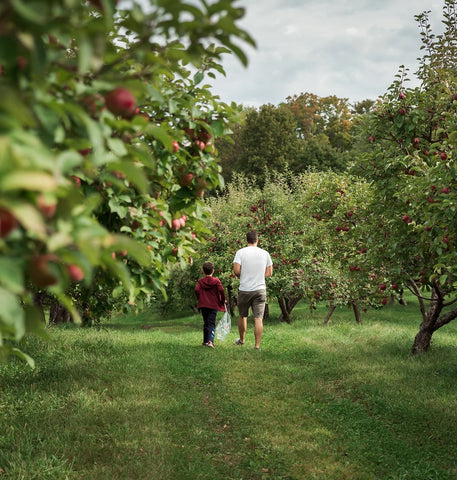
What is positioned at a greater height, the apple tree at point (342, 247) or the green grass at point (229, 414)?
the apple tree at point (342, 247)

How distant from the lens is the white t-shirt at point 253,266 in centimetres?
848

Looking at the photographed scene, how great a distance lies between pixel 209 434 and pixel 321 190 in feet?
27.4

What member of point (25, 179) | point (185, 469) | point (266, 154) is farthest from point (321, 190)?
point (266, 154)

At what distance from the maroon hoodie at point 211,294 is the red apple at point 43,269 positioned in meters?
8.23

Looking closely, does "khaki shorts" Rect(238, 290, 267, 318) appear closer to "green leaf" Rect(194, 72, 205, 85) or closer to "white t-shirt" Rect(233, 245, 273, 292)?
"white t-shirt" Rect(233, 245, 273, 292)

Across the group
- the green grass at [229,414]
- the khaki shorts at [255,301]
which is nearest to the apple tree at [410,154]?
the green grass at [229,414]

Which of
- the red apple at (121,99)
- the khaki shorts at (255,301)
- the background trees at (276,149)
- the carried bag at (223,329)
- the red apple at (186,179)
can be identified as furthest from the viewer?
the background trees at (276,149)

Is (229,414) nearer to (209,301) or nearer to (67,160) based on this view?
(209,301)

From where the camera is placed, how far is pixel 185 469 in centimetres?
399

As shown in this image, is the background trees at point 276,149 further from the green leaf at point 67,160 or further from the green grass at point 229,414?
the green leaf at point 67,160

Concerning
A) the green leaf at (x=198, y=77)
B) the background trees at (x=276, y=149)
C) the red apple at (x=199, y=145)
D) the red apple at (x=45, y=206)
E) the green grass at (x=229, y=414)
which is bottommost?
the green grass at (x=229, y=414)

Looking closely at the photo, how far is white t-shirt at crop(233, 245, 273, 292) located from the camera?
8.48 m

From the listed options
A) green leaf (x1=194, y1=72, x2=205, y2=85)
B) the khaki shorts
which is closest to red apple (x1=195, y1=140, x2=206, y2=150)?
green leaf (x1=194, y1=72, x2=205, y2=85)

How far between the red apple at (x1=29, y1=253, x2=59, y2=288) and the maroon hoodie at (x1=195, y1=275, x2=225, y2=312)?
8229 millimetres
